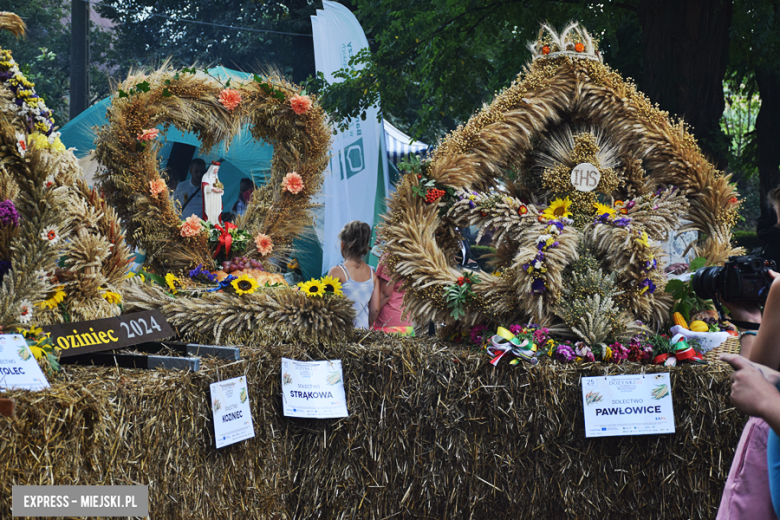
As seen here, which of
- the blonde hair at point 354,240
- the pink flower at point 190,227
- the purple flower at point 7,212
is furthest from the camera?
the blonde hair at point 354,240

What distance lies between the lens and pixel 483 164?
118 inches

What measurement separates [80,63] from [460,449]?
9838mm

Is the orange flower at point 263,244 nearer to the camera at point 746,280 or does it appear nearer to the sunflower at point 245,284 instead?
the sunflower at point 245,284

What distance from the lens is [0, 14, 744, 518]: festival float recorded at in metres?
2.00

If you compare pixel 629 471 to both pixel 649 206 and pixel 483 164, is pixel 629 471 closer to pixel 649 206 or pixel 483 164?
pixel 649 206

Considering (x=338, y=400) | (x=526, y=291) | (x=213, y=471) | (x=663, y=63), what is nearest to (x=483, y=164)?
(x=526, y=291)

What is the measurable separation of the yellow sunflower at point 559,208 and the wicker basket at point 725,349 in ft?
2.64

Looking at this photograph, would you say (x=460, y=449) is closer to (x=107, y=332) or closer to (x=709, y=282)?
(x=709, y=282)

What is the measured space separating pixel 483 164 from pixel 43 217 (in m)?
1.79

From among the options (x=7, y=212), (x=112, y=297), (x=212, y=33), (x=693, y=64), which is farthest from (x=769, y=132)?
(x=212, y=33)

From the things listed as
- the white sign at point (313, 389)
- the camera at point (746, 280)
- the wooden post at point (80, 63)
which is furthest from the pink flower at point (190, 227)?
the wooden post at point (80, 63)

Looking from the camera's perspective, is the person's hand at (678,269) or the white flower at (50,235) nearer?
the white flower at (50,235)

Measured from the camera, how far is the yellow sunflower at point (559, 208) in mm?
2922

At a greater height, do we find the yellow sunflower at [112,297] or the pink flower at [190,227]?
the pink flower at [190,227]
